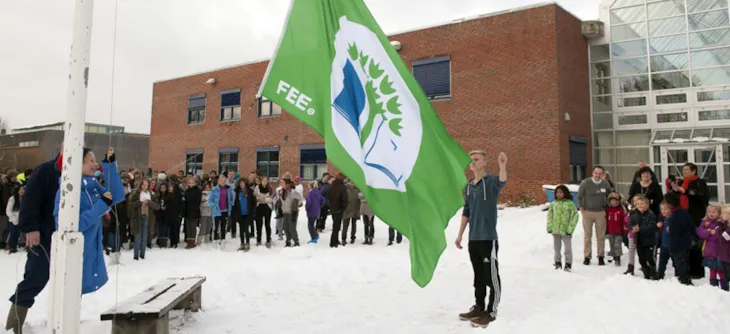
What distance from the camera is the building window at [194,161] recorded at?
2978 cm

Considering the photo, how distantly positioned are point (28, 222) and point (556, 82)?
17.1m

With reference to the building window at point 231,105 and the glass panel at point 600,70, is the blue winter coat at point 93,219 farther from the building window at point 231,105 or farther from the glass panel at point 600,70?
the building window at point 231,105

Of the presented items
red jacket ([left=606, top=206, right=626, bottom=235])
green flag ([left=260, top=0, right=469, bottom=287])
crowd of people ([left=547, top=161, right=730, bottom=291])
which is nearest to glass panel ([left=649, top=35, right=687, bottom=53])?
crowd of people ([left=547, top=161, right=730, bottom=291])

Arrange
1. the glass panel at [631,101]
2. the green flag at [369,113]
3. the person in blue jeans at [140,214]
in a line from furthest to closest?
the glass panel at [631,101] < the person in blue jeans at [140,214] < the green flag at [369,113]

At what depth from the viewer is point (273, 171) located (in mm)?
26016

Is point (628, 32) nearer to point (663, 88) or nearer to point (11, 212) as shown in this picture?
point (663, 88)

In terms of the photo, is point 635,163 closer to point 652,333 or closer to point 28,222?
point 652,333

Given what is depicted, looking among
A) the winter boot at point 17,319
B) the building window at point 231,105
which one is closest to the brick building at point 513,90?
the building window at point 231,105

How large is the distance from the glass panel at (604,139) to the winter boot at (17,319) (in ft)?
67.5

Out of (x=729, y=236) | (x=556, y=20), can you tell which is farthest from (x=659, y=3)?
(x=729, y=236)

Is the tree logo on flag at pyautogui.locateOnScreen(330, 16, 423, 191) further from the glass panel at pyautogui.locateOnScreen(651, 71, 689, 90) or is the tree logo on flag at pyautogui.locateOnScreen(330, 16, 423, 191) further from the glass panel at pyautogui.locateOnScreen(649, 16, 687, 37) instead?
the glass panel at pyautogui.locateOnScreen(649, 16, 687, 37)

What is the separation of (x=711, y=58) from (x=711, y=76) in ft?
2.23

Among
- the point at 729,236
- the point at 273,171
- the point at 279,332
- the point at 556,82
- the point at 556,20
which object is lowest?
the point at 279,332

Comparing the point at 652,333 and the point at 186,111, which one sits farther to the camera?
the point at 186,111
